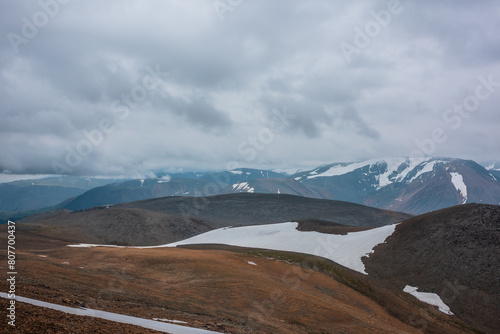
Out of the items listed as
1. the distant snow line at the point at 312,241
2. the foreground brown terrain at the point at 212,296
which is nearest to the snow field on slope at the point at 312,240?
the distant snow line at the point at 312,241

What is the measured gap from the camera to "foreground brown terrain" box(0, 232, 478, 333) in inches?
778

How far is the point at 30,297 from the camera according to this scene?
679 inches

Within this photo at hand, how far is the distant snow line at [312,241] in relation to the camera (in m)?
73.2

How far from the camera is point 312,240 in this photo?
296 ft

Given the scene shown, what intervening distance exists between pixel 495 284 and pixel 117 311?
5728cm

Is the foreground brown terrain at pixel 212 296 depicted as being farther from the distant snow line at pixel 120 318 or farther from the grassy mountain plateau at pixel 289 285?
the distant snow line at pixel 120 318

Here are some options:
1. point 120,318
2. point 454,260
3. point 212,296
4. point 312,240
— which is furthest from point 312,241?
point 120,318

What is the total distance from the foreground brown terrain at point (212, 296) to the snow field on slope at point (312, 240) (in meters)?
15.4

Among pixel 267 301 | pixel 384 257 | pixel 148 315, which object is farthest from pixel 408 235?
pixel 148 315

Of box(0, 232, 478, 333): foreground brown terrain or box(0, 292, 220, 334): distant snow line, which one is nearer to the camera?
box(0, 292, 220, 334): distant snow line

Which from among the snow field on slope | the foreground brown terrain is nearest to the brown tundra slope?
the snow field on slope

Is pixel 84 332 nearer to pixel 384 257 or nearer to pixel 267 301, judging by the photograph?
pixel 267 301

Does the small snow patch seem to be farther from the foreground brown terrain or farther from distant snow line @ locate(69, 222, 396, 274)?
distant snow line @ locate(69, 222, 396, 274)

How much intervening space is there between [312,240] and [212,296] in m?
62.7
